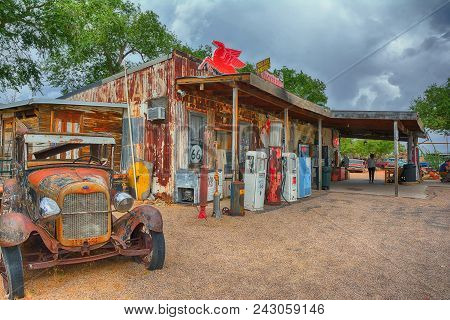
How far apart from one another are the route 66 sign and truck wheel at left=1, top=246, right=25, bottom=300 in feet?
25.0

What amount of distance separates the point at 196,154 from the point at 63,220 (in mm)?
7510

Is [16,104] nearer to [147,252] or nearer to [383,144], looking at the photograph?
[147,252]

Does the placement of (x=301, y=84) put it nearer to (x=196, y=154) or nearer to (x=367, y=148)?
(x=196, y=154)

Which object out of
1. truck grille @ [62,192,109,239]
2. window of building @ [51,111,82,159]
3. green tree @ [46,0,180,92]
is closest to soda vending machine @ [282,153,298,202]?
window of building @ [51,111,82,159]

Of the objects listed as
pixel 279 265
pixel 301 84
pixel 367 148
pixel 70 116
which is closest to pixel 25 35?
pixel 70 116

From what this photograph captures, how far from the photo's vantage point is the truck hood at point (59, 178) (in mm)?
4156

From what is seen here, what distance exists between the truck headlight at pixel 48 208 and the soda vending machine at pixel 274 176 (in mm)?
7326

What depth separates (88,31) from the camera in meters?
25.7

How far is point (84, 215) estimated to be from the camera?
413 cm

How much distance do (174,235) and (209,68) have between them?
7088 mm
